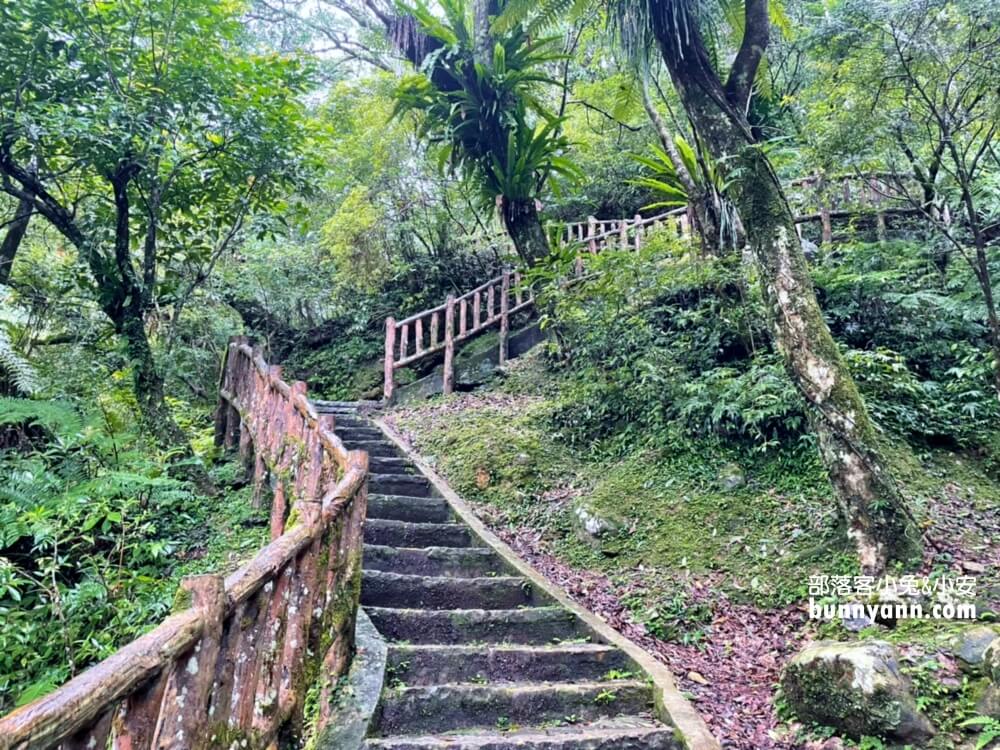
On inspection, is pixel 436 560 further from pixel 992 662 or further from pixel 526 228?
pixel 526 228

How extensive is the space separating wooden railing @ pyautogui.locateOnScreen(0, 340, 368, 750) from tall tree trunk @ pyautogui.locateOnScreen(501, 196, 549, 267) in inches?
228

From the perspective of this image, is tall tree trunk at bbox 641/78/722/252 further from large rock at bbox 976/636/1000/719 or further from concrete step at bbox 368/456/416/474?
large rock at bbox 976/636/1000/719

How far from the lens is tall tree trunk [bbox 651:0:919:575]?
3.84 meters

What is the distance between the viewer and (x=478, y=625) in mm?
3980

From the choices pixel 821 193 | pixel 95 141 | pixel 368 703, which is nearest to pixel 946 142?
pixel 821 193

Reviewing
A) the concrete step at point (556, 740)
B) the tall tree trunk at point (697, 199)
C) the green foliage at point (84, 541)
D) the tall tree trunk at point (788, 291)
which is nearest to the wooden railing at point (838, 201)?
the tall tree trunk at point (697, 199)

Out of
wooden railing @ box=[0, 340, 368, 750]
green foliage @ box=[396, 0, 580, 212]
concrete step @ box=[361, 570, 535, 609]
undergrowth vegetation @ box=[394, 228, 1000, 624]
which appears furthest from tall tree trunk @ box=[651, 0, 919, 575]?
green foliage @ box=[396, 0, 580, 212]

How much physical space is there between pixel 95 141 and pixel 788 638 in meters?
7.04

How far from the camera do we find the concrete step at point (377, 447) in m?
6.91

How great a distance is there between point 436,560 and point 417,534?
1.46 ft

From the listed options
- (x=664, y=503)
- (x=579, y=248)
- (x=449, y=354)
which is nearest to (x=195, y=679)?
(x=664, y=503)

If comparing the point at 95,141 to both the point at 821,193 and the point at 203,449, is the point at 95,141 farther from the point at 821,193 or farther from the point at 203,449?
the point at 821,193

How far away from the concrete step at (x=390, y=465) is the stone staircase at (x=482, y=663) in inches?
50.0

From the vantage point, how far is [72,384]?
6.91m
